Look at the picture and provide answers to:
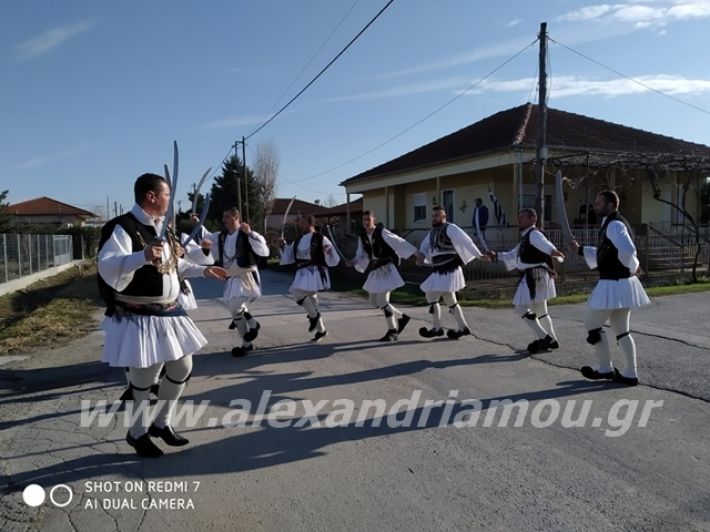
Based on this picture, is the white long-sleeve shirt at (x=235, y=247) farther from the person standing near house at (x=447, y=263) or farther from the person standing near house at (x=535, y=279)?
the person standing near house at (x=535, y=279)

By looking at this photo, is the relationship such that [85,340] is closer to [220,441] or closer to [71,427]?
[71,427]

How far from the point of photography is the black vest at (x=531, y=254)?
7.55 meters

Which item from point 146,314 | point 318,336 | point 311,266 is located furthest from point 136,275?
point 318,336

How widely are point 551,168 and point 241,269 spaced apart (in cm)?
1482

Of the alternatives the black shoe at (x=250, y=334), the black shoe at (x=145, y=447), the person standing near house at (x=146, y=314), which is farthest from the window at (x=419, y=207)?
the black shoe at (x=145, y=447)

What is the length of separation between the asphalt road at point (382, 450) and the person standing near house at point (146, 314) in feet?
1.26

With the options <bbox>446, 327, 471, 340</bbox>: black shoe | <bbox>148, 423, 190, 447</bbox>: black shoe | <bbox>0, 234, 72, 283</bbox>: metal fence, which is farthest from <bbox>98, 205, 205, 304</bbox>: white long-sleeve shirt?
<bbox>0, 234, 72, 283</bbox>: metal fence

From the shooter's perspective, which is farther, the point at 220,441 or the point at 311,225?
the point at 311,225

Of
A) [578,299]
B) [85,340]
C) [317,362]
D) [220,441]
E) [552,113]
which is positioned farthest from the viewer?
[552,113]

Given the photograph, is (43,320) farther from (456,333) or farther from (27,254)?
(27,254)

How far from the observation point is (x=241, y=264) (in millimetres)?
7816

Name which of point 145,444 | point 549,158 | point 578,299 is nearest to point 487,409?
point 145,444

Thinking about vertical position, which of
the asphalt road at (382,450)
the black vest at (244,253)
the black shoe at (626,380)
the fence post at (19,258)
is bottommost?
the asphalt road at (382,450)

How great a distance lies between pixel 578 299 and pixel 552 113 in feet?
47.0
